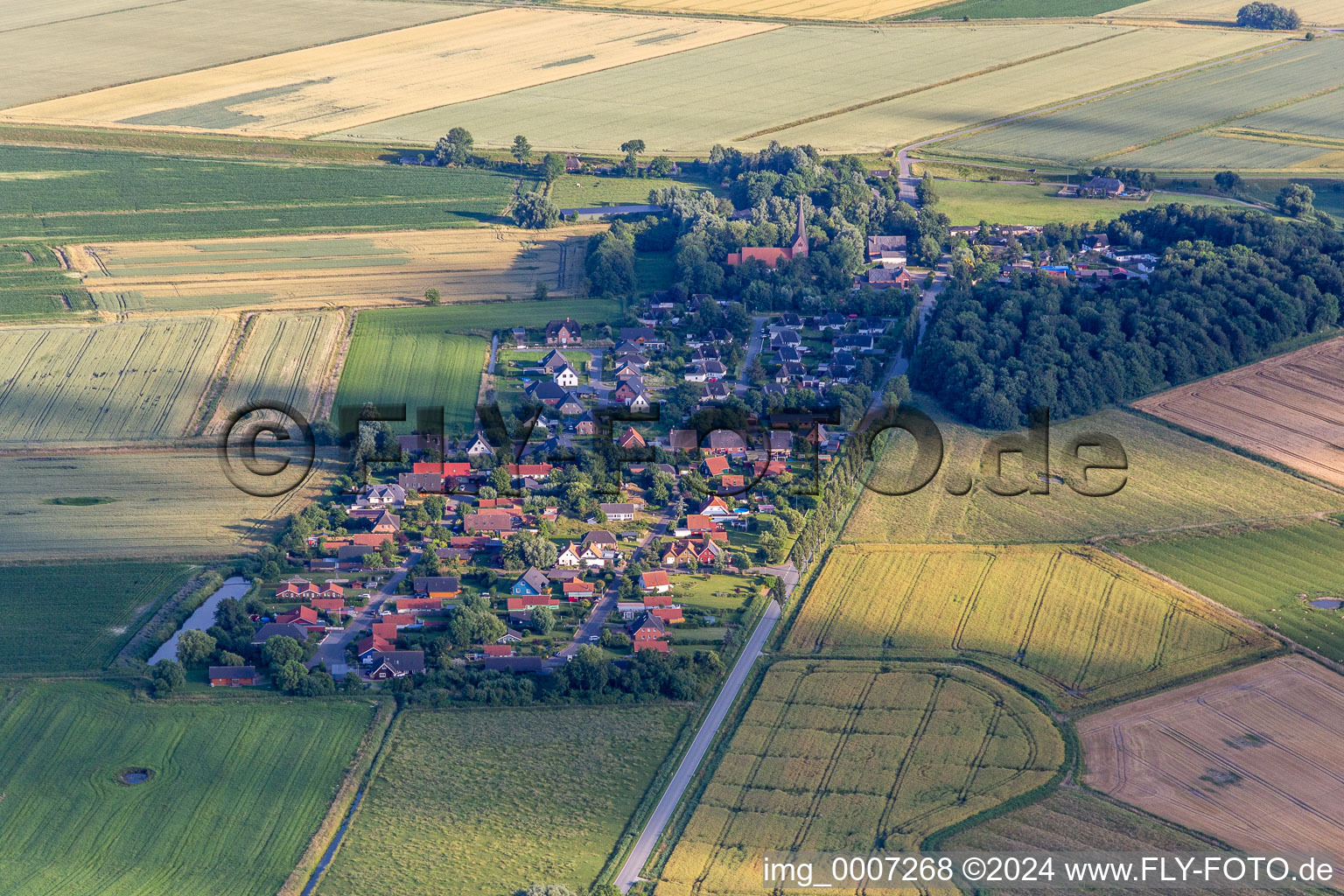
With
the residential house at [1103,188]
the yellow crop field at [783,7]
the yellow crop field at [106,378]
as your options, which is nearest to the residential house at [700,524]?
the yellow crop field at [106,378]

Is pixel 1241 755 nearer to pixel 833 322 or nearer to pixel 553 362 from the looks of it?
pixel 553 362

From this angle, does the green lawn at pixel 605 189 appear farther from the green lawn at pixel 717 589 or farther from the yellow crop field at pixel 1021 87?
the green lawn at pixel 717 589

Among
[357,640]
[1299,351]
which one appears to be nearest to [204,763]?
[357,640]

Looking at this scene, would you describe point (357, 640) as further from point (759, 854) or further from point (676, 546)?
point (759, 854)

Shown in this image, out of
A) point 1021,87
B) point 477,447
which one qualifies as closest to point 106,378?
point 477,447

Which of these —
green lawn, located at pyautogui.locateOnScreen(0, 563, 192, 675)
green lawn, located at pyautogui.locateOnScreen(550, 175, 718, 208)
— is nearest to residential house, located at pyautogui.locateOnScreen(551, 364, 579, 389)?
green lawn, located at pyautogui.locateOnScreen(0, 563, 192, 675)

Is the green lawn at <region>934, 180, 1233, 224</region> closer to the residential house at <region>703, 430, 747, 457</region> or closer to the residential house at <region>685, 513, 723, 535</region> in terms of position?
the residential house at <region>703, 430, 747, 457</region>
